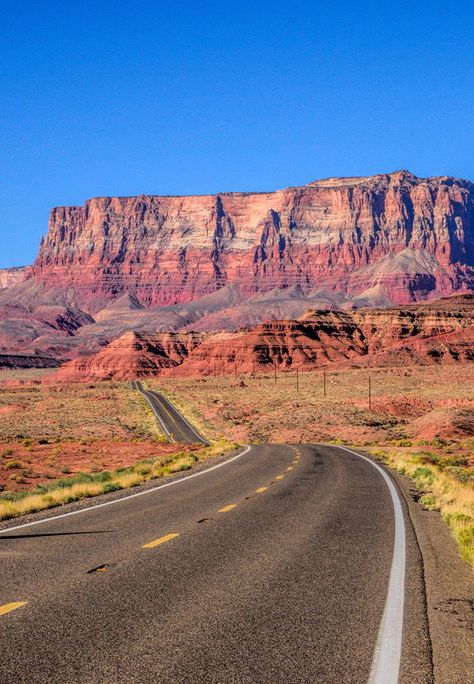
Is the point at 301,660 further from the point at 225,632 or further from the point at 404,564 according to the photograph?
the point at 404,564

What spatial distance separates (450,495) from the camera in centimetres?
1672

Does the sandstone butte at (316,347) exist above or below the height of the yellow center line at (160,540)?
above

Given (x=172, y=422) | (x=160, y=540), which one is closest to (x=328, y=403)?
(x=172, y=422)

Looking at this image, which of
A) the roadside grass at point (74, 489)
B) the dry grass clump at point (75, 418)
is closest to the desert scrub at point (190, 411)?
the dry grass clump at point (75, 418)

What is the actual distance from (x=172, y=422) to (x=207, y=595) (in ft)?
215

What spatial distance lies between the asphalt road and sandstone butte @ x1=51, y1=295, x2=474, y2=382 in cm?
12689

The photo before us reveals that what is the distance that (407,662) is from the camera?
601 centimetres

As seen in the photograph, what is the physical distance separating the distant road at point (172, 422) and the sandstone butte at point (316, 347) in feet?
168

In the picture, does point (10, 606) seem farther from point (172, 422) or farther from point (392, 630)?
point (172, 422)

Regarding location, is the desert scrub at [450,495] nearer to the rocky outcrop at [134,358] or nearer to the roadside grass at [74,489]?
the roadside grass at [74,489]

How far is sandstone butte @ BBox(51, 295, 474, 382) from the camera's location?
144 m

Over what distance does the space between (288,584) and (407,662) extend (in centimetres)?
260

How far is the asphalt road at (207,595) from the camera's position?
5750 millimetres

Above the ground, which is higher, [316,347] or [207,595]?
[316,347]
